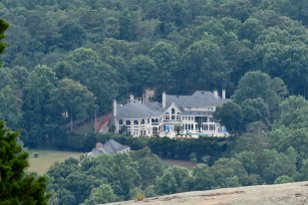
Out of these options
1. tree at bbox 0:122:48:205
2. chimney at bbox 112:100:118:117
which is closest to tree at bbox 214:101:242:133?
chimney at bbox 112:100:118:117

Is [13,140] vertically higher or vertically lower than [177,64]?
lower

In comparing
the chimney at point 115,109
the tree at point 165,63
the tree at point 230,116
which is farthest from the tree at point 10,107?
the tree at point 230,116

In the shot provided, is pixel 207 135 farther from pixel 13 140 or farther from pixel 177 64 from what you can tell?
pixel 13 140

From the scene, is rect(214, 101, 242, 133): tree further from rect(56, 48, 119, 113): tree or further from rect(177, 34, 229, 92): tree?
rect(177, 34, 229, 92): tree

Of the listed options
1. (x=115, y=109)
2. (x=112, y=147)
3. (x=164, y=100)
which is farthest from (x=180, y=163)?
(x=164, y=100)

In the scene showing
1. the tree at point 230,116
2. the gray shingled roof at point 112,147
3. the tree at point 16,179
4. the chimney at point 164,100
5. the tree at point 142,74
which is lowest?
the tree at point 16,179

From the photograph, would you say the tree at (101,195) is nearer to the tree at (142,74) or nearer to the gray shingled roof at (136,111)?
the gray shingled roof at (136,111)

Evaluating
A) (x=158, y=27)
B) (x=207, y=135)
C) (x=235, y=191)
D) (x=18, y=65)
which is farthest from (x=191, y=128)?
(x=235, y=191)
